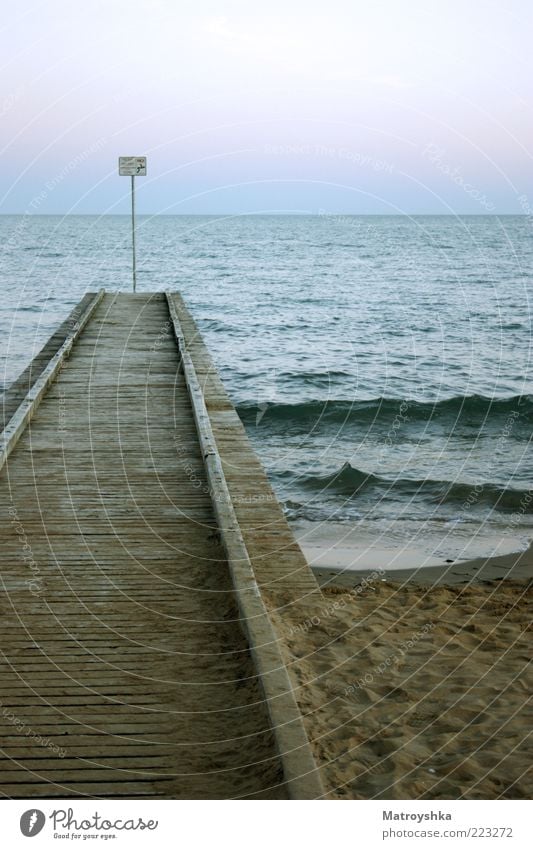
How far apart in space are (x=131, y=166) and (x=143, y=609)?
18.3 m

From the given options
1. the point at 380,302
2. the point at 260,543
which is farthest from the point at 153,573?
the point at 380,302

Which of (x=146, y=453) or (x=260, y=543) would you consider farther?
(x=146, y=453)

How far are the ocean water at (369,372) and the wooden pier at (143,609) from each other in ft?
11.8

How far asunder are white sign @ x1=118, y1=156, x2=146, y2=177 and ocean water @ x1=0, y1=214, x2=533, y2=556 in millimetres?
5414

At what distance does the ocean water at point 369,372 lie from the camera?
45.4ft

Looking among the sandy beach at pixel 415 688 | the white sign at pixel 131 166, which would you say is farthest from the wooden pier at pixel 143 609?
the white sign at pixel 131 166

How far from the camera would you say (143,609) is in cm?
627

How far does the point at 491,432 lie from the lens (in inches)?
740

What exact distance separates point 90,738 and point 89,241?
105447 millimetres

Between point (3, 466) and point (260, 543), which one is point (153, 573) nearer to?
point (260, 543)
